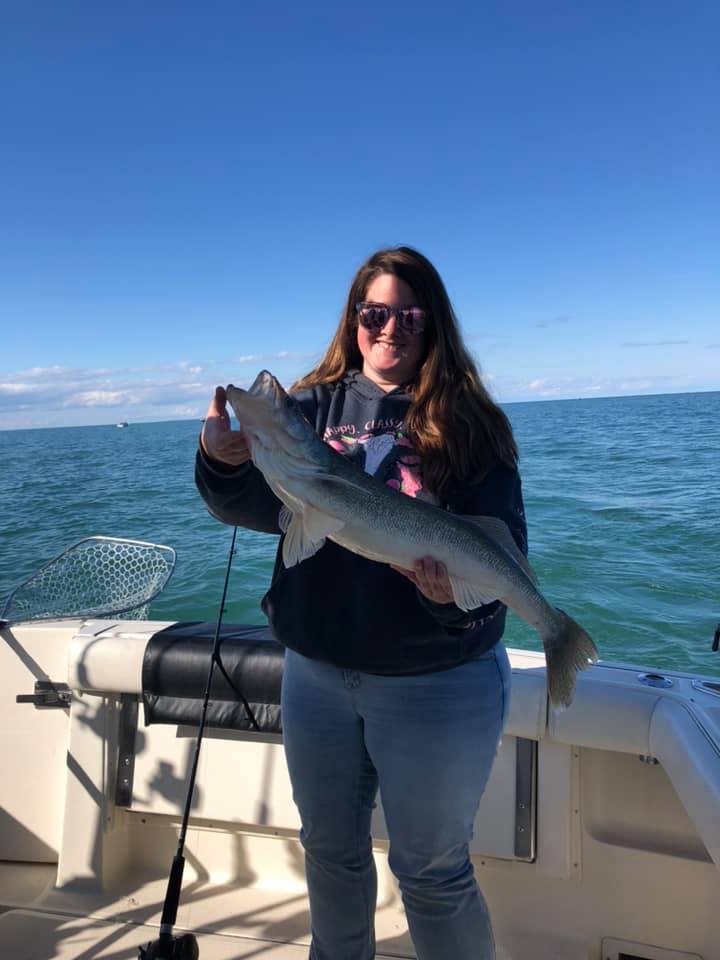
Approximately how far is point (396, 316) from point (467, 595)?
114cm

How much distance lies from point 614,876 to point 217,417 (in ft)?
10.8

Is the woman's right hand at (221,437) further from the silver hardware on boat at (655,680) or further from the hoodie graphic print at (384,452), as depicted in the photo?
the silver hardware on boat at (655,680)

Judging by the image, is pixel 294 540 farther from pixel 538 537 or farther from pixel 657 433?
pixel 657 433

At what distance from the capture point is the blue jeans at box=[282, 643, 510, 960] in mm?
2201

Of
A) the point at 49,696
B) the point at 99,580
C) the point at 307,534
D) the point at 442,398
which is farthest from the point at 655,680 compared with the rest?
the point at 99,580

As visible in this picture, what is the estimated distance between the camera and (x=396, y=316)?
8.32 feet

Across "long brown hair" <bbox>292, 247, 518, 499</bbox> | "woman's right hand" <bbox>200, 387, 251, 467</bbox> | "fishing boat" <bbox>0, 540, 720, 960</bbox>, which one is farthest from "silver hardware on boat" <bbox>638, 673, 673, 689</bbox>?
"woman's right hand" <bbox>200, 387, 251, 467</bbox>

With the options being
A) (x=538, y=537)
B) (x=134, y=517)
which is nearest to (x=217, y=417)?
(x=538, y=537)

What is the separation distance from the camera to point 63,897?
12.3 ft

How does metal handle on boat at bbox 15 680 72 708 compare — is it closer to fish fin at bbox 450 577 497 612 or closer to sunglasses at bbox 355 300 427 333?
fish fin at bbox 450 577 497 612

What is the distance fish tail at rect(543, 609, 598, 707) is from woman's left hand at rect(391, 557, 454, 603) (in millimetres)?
608

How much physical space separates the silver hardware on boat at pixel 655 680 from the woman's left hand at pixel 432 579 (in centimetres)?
184

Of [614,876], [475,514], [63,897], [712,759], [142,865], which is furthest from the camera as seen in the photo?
[142,865]

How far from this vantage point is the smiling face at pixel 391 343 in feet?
8.38
